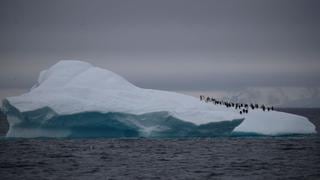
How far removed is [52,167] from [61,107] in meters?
12.9

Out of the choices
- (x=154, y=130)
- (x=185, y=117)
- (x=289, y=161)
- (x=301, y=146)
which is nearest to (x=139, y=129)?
(x=154, y=130)

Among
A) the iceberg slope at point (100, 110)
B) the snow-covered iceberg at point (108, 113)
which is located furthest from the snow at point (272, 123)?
the iceberg slope at point (100, 110)

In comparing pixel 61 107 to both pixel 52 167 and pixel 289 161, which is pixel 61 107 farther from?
pixel 289 161

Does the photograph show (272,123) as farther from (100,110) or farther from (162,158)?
(162,158)

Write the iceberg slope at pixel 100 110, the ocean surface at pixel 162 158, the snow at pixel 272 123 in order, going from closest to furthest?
the ocean surface at pixel 162 158 < the iceberg slope at pixel 100 110 < the snow at pixel 272 123

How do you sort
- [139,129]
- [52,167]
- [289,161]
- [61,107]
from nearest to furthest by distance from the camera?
[52,167]
[289,161]
[61,107]
[139,129]

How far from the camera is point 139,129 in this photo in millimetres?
54594

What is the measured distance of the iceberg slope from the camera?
5075 centimetres

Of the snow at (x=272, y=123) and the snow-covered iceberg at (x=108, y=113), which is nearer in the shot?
the snow-covered iceberg at (x=108, y=113)

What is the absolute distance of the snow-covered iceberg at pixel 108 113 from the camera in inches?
2002

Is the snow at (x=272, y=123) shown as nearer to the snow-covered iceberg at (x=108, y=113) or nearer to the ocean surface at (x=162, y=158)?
the snow-covered iceberg at (x=108, y=113)

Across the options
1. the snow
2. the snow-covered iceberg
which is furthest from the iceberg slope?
the snow

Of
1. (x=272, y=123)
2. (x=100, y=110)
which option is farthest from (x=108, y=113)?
(x=272, y=123)

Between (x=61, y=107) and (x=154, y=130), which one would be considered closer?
(x=61, y=107)
